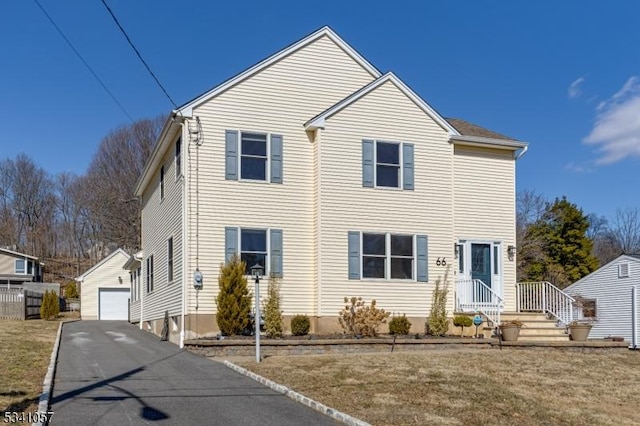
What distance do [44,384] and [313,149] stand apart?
10.3 meters

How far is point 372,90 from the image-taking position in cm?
1884

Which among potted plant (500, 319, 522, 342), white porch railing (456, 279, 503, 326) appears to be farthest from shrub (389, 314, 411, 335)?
potted plant (500, 319, 522, 342)

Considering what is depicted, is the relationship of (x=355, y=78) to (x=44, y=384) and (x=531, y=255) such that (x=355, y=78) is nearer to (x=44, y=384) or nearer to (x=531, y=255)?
(x=44, y=384)

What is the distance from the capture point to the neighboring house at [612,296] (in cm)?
2973

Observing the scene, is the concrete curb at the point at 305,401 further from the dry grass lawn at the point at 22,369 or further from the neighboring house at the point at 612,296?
the neighboring house at the point at 612,296

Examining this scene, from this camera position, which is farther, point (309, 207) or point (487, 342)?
point (309, 207)

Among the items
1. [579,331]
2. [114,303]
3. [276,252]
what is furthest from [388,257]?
[114,303]

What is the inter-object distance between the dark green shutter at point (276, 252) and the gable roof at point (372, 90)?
10.3 ft

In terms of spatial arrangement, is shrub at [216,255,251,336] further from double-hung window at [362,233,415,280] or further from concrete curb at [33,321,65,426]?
concrete curb at [33,321,65,426]

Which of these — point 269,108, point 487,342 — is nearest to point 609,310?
point 487,342

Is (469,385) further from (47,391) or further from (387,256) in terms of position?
(387,256)

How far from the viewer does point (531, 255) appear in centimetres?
4034

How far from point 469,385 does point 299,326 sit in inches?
260

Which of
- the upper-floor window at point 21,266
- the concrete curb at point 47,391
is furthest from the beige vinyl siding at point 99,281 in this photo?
the concrete curb at point 47,391
